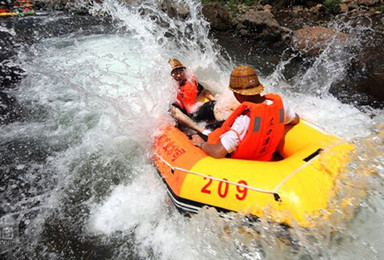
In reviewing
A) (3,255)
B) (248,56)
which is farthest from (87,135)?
(248,56)

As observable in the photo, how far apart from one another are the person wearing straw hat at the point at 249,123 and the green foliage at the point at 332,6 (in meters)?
12.1

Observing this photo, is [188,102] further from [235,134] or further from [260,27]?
[260,27]

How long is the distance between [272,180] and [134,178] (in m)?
2.29

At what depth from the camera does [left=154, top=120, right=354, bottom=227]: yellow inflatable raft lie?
93.4 inches

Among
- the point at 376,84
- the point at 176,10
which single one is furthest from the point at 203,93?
the point at 176,10

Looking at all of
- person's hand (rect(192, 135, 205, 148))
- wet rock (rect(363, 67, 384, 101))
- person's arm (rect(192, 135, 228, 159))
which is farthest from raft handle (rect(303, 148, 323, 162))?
wet rock (rect(363, 67, 384, 101))

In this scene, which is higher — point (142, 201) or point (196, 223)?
point (196, 223)

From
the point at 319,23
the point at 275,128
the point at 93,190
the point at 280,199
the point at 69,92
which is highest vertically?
the point at 319,23

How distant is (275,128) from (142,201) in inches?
79.2

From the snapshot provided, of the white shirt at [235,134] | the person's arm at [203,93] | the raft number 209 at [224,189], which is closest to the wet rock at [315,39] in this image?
the person's arm at [203,93]

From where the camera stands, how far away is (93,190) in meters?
3.97

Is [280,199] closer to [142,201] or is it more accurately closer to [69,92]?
[142,201]

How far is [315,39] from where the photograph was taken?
27.5ft

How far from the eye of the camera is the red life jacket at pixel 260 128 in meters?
2.64
